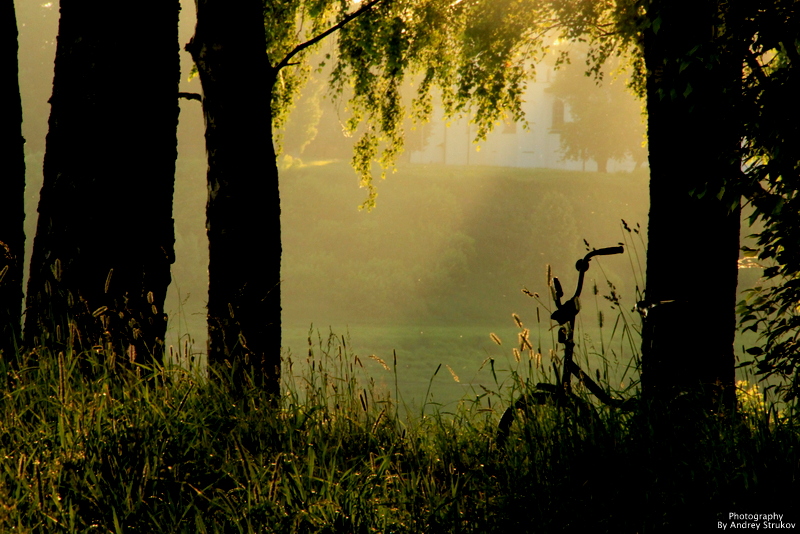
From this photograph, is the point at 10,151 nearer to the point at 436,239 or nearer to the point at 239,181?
the point at 239,181

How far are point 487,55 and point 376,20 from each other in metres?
1.60

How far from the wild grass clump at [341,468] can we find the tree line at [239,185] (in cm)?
43

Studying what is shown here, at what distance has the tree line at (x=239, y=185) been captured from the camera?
4.13 metres

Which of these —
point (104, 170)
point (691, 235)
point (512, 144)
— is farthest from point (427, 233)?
point (104, 170)

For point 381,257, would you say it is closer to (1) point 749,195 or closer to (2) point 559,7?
(2) point 559,7

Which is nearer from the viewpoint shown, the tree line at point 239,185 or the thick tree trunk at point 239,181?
the tree line at point 239,185

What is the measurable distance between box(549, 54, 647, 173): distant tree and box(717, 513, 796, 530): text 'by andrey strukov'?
51606 mm

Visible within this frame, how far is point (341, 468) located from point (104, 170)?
2437 mm

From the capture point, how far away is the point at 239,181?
17.2 feet

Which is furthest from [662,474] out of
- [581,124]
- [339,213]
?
[581,124]

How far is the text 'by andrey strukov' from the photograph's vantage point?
105 inches

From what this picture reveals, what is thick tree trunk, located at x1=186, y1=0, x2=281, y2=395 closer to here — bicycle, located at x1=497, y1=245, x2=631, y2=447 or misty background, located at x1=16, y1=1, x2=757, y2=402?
bicycle, located at x1=497, y1=245, x2=631, y2=447

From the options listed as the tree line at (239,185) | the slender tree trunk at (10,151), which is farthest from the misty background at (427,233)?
the slender tree trunk at (10,151)

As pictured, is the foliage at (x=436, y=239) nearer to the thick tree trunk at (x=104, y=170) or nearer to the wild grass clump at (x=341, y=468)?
the thick tree trunk at (x=104, y=170)
